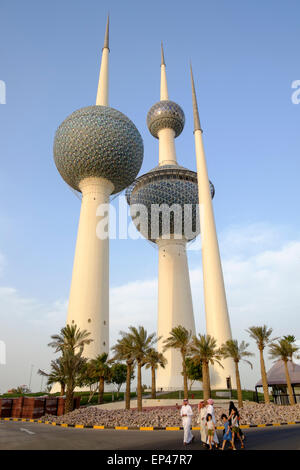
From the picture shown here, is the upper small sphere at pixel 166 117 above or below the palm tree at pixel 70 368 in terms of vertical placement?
above

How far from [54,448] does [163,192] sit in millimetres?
61304

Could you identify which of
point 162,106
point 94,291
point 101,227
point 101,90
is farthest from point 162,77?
point 94,291

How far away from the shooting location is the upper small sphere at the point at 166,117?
78062 millimetres

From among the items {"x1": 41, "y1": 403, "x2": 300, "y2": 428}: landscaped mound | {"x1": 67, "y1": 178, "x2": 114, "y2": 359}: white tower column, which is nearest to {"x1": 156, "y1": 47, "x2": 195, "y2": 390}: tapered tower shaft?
{"x1": 67, "y1": 178, "x2": 114, "y2": 359}: white tower column

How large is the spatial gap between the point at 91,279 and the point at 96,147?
21.6 meters

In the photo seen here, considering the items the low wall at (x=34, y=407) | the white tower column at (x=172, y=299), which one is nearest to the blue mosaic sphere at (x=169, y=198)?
the white tower column at (x=172, y=299)

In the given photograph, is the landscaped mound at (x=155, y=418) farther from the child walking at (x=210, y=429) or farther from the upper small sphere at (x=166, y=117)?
the upper small sphere at (x=166, y=117)

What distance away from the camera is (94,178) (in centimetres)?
5747

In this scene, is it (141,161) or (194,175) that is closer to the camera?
(141,161)

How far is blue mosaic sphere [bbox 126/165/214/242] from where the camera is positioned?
226 ft

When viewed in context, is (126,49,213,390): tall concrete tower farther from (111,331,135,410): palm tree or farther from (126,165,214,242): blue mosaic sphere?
(111,331,135,410): palm tree

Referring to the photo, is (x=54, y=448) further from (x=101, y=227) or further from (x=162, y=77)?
(x=162, y=77)

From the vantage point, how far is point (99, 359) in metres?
40.7

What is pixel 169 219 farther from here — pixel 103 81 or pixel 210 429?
pixel 210 429
